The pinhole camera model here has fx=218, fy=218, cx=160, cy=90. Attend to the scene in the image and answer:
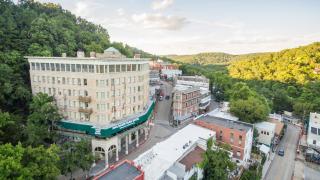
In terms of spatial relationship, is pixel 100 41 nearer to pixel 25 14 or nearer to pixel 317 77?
pixel 25 14

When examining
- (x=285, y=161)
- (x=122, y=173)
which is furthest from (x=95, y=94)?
(x=285, y=161)

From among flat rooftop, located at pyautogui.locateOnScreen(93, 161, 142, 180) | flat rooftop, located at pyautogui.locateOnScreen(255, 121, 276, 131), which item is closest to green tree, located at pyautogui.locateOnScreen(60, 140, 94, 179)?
flat rooftop, located at pyautogui.locateOnScreen(93, 161, 142, 180)

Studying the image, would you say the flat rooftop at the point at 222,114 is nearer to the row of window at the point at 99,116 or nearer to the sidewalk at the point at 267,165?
the sidewalk at the point at 267,165

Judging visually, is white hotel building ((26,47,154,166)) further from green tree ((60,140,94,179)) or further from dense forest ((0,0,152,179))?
green tree ((60,140,94,179))

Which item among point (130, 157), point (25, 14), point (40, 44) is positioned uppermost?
point (25, 14)

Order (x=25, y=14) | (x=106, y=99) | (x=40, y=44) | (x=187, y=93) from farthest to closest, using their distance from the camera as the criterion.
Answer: (x=25, y=14) → (x=187, y=93) → (x=40, y=44) → (x=106, y=99)

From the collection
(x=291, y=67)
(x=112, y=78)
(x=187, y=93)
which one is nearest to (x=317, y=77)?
(x=291, y=67)

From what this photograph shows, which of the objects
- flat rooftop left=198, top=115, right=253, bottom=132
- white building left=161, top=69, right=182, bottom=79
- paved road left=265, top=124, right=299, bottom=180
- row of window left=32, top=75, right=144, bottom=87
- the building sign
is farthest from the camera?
white building left=161, top=69, right=182, bottom=79

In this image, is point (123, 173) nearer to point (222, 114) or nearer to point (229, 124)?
point (229, 124)
